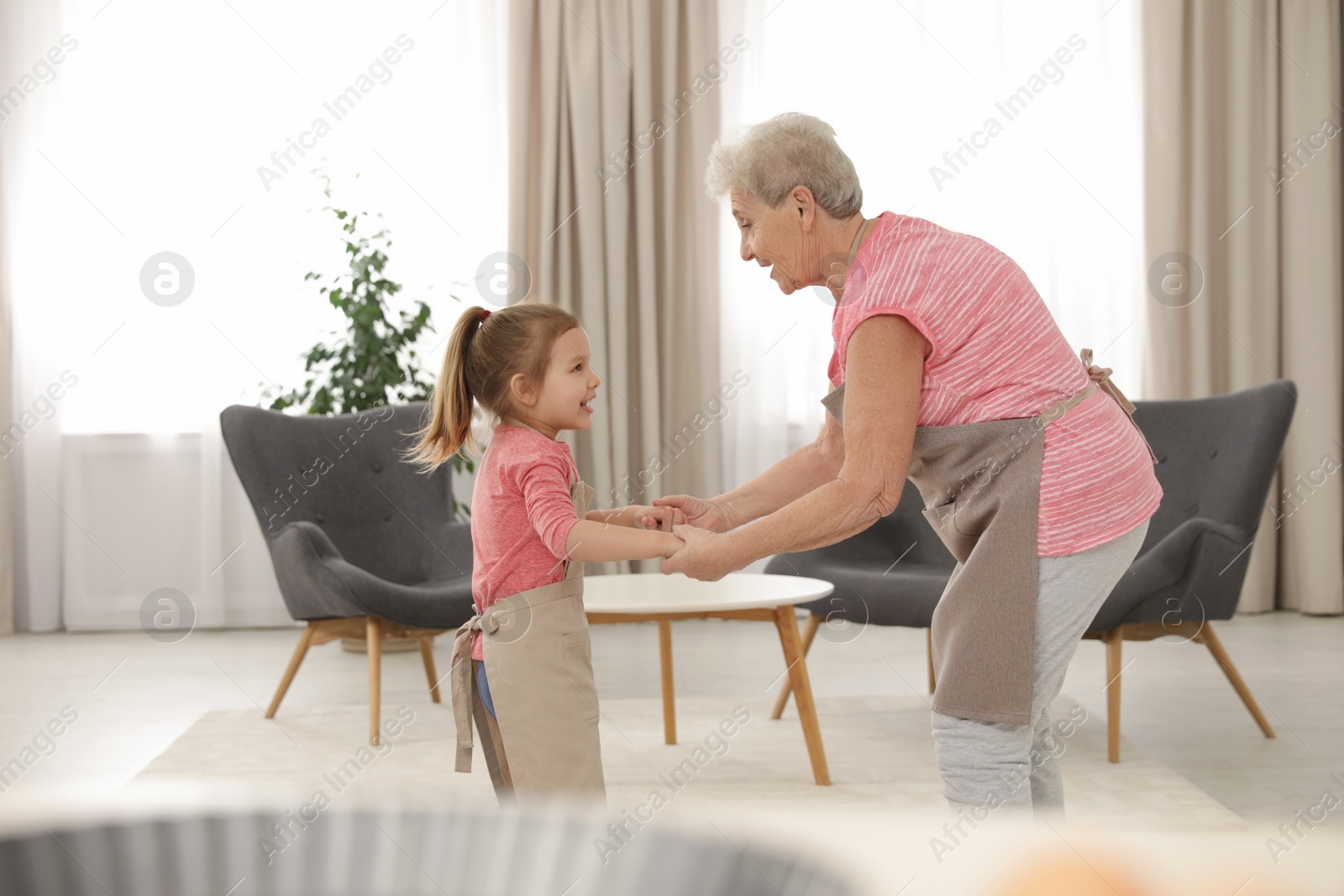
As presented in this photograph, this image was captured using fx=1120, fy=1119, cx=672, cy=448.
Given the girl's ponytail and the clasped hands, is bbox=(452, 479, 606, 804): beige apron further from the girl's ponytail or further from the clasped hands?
the girl's ponytail

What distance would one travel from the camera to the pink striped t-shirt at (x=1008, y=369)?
1302 mm

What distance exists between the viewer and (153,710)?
3318 millimetres

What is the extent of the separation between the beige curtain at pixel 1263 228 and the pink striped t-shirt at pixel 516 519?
3.74 meters

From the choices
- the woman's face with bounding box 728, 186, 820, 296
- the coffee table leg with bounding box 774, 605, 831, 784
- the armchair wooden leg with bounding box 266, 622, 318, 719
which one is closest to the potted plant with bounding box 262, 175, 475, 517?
the armchair wooden leg with bounding box 266, 622, 318, 719

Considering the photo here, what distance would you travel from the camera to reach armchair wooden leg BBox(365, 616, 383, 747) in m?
2.87

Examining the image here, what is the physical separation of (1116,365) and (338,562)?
335 centimetres

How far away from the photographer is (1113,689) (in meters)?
2.71

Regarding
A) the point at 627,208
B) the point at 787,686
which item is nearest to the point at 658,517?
the point at 787,686

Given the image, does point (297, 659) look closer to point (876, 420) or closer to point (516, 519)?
point (516, 519)

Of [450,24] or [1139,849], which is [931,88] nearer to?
[450,24]

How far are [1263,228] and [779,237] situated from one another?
3.98m

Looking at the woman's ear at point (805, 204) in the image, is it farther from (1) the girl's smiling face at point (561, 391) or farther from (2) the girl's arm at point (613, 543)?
(2) the girl's arm at point (613, 543)

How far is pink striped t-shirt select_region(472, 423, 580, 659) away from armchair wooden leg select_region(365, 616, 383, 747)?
147cm

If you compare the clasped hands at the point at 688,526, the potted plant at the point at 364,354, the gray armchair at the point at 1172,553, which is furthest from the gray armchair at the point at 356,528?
Answer: the clasped hands at the point at 688,526
